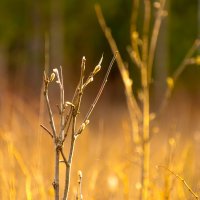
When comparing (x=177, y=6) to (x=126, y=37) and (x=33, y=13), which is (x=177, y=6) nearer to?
(x=126, y=37)

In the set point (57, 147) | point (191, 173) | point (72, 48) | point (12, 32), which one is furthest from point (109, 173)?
point (72, 48)

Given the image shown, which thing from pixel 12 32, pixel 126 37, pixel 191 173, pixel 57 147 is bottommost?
pixel 57 147

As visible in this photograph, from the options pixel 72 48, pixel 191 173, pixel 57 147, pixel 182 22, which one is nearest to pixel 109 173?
pixel 191 173

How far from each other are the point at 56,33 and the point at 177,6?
4.35 m

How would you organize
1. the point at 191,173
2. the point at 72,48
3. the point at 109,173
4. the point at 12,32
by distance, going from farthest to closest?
the point at 72,48 → the point at 12,32 → the point at 109,173 → the point at 191,173

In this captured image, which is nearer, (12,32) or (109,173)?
(109,173)

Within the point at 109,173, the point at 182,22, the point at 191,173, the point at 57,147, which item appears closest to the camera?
the point at 57,147

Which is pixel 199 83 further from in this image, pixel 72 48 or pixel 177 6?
pixel 72 48

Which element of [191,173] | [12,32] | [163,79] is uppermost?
[12,32]

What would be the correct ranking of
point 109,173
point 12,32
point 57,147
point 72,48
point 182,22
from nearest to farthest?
point 57,147
point 109,173
point 12,32
point 182,22
point 72,48

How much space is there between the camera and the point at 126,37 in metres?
21.6

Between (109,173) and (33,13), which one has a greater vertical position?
(33,13)

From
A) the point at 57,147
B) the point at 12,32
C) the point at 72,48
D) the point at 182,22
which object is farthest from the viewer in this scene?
the point at 72,48

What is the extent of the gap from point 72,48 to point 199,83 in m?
4.24
